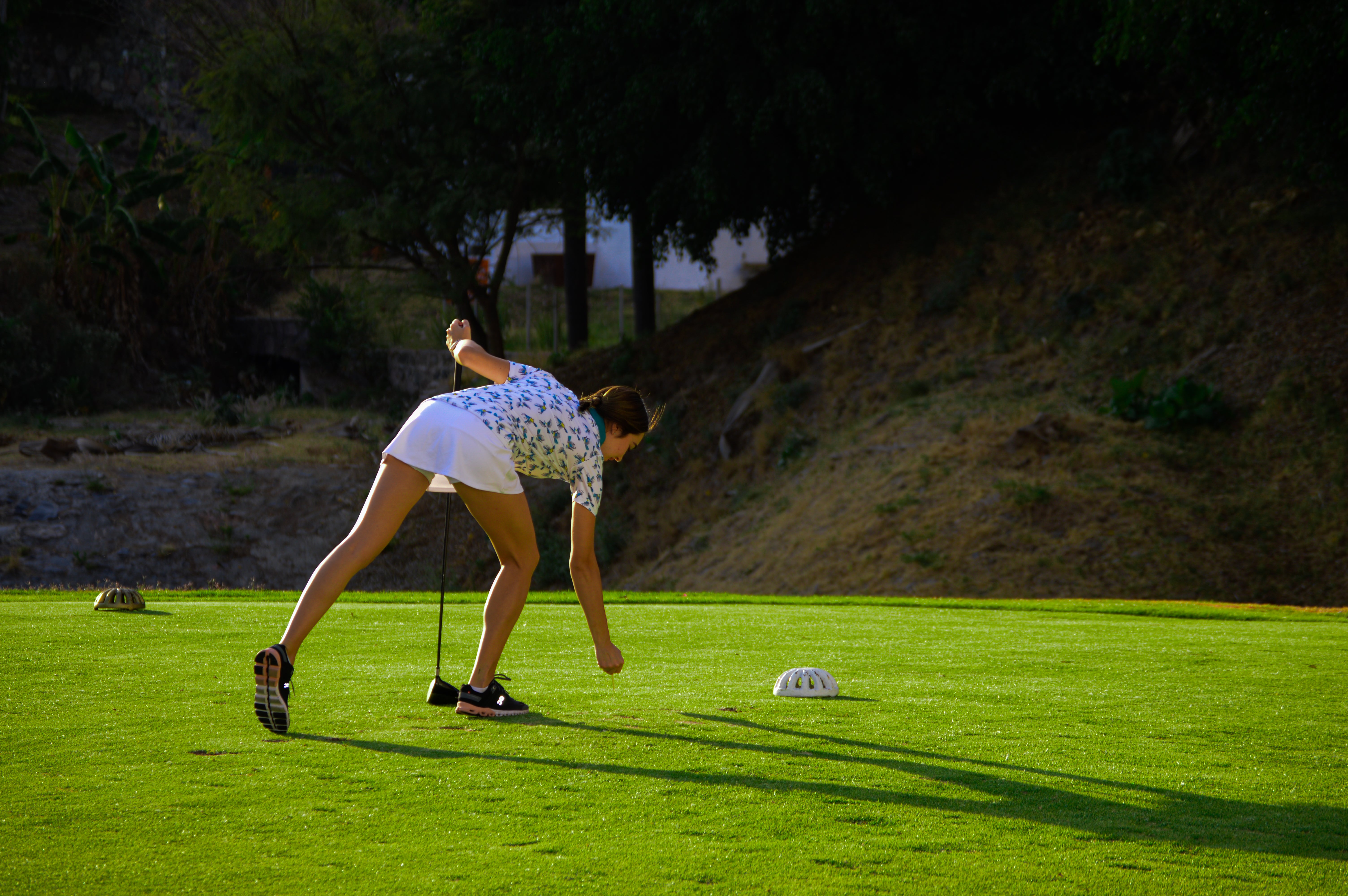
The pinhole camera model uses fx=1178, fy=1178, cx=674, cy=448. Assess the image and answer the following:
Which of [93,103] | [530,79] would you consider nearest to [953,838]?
[530,79]

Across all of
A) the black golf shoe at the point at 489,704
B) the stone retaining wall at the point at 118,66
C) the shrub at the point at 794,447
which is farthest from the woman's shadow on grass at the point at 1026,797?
the stone retaining wall at the point at 118,66

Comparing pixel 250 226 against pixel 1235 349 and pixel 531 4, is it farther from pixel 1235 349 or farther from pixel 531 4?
pixel 1235 349

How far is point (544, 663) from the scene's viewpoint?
6.30m

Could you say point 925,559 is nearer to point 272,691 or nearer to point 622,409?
point 622,409

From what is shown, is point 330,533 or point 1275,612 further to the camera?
point 330,533

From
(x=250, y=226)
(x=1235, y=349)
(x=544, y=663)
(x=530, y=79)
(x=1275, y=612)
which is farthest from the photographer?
(x=250, y=226)

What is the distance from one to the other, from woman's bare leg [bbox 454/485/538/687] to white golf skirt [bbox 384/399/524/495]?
0.10 metres

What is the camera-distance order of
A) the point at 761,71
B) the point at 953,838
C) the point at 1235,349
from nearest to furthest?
the point at 953,838 < the point at 1235,349 < the point at 761,71

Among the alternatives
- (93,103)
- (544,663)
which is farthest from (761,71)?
(93,103)

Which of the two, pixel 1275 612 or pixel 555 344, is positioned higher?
pixel 555 344

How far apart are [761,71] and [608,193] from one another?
14.1 feet

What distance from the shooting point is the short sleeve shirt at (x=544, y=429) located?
4.68m

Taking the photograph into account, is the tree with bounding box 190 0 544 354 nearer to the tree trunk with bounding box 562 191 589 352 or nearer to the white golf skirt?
the tree trunk with bounding box 562 191 589 352

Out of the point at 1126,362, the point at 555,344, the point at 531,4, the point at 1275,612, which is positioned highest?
the point at 531,4
